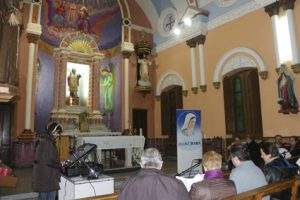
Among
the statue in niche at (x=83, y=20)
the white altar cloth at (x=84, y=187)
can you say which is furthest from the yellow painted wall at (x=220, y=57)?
the white altar cloth at (x=84, y=187)

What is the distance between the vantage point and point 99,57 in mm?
11906

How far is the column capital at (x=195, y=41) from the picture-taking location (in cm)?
A: 1115

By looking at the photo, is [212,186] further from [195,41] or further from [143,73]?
[143,73]

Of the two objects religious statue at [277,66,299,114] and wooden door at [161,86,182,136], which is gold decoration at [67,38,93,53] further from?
religious statue at [277,66,299,114]

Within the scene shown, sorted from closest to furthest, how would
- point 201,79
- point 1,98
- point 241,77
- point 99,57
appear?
point 1,98
point 241,77
point 201,79
point 99,57

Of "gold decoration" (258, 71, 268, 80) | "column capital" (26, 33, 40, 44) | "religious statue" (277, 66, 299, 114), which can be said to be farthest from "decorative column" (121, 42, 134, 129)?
"religious statue" (277, 66, 299, 114)

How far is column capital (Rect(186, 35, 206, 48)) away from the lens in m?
11.2

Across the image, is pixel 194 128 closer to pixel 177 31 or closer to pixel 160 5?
pixel 177 31

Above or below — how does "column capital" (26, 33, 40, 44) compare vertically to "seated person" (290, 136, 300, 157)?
above

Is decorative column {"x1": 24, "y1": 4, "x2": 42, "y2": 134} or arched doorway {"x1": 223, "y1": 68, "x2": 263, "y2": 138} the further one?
decorative column {"x1": 24, "y1": 4, "x2": 42, "y2": 134}

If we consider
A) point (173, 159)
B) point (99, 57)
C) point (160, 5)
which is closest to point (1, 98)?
point (99, 57)

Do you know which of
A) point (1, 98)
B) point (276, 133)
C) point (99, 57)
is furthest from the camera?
point (99, 57)

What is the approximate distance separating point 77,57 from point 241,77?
648cm

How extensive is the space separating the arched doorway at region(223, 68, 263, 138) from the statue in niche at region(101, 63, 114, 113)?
525cm
